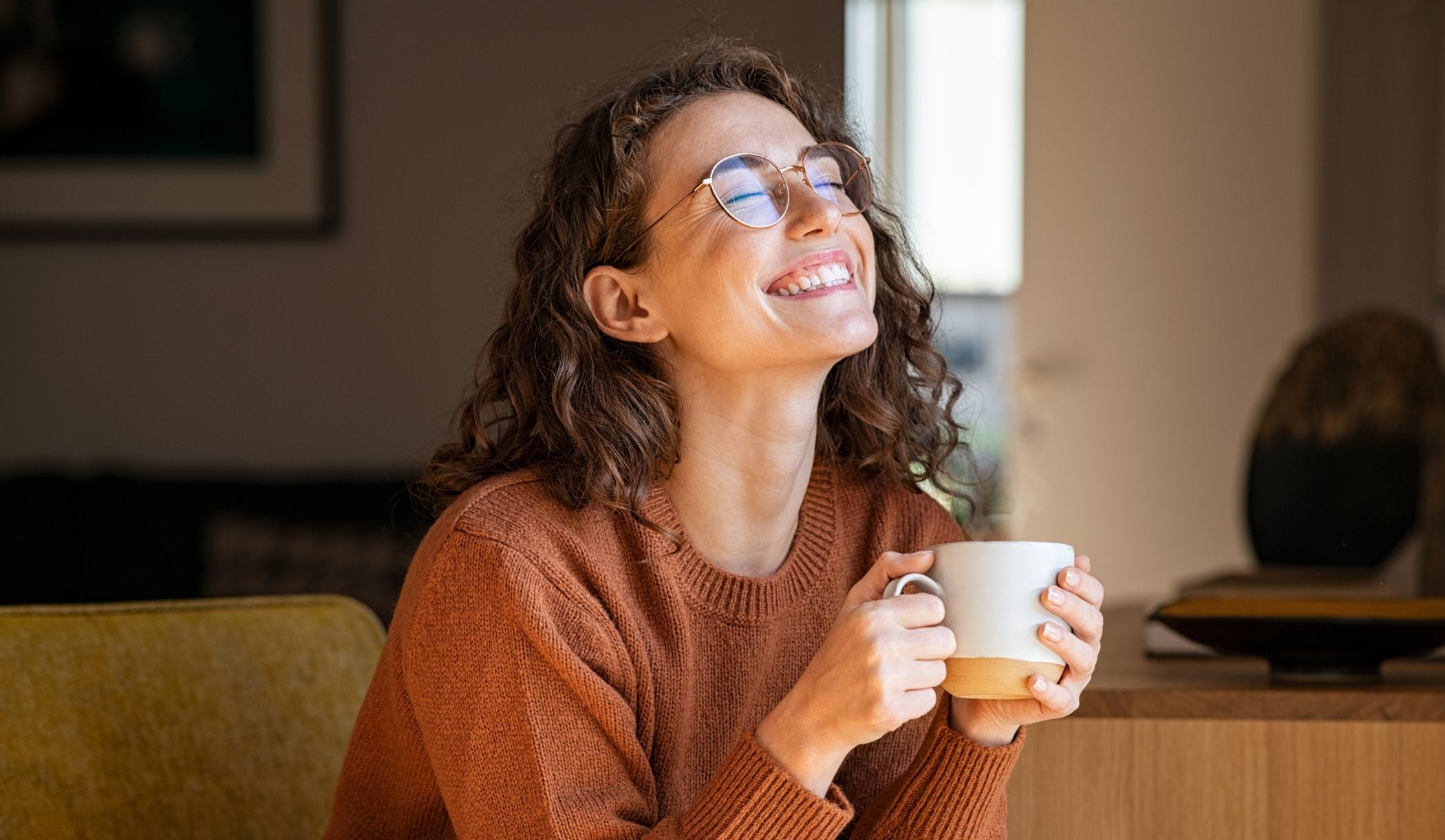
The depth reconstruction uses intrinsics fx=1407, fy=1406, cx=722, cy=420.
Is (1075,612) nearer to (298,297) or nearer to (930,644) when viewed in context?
(930,644)

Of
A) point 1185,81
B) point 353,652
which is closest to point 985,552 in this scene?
point 353,652

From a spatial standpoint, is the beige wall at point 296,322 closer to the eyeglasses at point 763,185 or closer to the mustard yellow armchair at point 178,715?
the mustard yellow armchair at point 178,715

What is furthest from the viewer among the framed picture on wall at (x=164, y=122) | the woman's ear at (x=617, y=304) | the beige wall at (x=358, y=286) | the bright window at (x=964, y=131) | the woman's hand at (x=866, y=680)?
the bright window at (x=964, y=131)

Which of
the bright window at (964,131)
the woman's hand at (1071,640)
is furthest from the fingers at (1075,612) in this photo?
the bright window at (964,131)

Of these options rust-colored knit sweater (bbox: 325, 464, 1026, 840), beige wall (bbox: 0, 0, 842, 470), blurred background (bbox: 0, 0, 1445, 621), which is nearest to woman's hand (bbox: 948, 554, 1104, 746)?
rust-colored knit sweater (bbox: 325, 464, 1026, 840)

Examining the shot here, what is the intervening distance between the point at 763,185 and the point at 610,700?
45 centimetres

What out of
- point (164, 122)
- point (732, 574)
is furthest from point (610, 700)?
point (164, 122)

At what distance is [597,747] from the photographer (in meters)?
1.05

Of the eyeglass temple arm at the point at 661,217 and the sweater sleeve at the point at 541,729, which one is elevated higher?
the eyeglass temple arm at the point at 661,217

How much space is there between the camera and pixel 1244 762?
117 cm

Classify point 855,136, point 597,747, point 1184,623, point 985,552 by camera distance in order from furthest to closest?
point 855,136 < point 1184,623 < point 597,747 < point 985,552

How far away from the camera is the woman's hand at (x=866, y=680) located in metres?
0.92

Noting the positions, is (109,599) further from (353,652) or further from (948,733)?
(948,733)

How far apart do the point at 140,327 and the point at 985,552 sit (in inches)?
62.9
